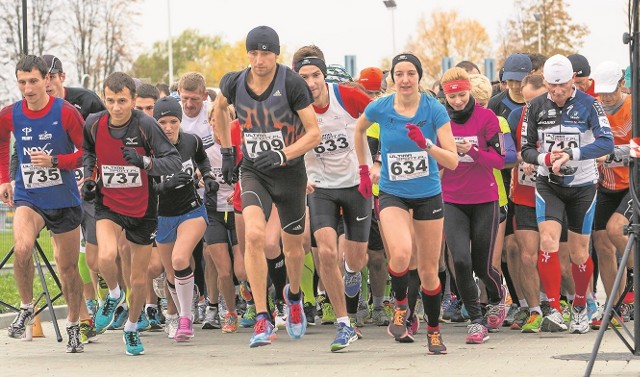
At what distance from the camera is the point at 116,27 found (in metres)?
61.3

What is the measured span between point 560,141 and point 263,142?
2.92m

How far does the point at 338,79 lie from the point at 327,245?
242 centimetres

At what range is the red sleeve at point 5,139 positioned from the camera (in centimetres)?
1171

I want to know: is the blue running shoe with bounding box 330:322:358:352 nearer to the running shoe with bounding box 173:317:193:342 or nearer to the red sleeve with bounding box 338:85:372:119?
the running shoe with bounding box 173:317:193:342

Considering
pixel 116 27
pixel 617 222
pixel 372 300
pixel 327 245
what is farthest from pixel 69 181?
pixel 116 27

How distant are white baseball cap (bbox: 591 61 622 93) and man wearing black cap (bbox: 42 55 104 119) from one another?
4736mm

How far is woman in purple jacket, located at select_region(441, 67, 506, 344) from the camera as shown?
12281 millimetres

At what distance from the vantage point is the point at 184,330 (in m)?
12.5

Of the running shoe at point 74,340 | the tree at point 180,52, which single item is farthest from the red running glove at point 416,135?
the tree at point 180,52

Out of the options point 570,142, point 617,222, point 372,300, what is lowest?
point 372,300

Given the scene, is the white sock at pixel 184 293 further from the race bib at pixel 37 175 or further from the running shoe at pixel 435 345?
the running shoe at pixel 435 345

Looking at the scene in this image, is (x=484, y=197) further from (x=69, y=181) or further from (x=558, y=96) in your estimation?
(x=69, y=181)

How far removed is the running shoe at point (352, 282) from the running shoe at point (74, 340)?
8.89 feet

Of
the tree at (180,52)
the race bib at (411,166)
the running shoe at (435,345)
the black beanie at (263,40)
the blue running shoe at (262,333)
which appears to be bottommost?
the running shoe at (435,345)
